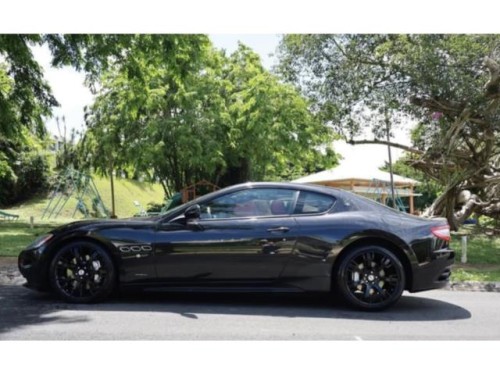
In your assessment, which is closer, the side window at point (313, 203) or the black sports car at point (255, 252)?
the black sports car at point (255, 252)

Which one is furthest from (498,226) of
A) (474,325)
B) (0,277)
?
(0,277)

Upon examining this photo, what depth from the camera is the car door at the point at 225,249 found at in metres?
5.73

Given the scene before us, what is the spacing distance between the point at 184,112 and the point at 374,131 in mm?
10041

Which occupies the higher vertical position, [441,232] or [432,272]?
[441,232]

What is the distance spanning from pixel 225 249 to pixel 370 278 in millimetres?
1599

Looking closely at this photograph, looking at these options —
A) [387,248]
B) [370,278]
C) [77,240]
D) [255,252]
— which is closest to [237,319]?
[255,252]

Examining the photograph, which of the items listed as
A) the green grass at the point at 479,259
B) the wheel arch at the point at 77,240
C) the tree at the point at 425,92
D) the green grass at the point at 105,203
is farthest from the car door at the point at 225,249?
the green grass at the point at 105,203

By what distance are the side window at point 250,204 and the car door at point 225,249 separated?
0.08 meters

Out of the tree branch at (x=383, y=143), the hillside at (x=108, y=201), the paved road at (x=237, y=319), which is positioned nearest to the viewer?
the paved road at (x=237, y=319)

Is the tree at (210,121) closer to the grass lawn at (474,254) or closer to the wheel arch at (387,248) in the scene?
the grass lawn at (474,254)

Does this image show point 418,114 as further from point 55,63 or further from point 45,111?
point 45,111

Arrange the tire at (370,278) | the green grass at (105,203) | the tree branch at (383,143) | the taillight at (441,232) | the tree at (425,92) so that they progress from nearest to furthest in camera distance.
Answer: the tire at (370,278)
the taillight at (441,232)
the tree at (425,92)
the tree branch at (383,143)
the green grass at (105,203)

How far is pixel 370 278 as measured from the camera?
19.0ft

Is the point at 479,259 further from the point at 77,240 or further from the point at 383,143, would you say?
the point at 77,240
